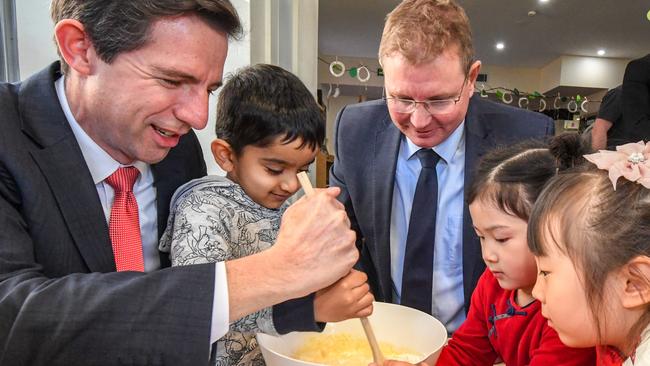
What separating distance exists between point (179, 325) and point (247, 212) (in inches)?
15.9

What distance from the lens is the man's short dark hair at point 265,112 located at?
102 centimetres

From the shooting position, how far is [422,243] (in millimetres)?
1327

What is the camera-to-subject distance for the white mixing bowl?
89cm

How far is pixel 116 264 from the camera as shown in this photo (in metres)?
0.94

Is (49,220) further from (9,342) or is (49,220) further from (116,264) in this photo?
(9,342)

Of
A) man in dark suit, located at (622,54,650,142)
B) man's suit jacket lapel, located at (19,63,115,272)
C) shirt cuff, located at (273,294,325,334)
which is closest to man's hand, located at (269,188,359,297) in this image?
shirt cuff, located at (273,294,325,334)

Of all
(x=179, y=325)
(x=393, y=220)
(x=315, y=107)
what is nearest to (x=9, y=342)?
(x=179, y=325)

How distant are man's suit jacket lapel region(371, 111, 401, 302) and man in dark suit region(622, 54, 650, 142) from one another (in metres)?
1.46

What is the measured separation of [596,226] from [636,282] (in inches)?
3.9

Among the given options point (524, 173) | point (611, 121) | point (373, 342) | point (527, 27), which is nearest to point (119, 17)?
point (373, 342)

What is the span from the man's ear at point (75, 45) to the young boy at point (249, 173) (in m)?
0.29

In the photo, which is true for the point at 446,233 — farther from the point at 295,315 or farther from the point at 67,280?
the point at 67,280

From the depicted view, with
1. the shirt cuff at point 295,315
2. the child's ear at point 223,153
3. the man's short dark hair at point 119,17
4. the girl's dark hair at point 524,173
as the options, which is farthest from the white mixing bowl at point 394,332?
the man's short dark hair at point 119,17

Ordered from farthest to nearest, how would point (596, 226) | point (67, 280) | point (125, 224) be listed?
point (125, 224) < point (596, 226) < point (67, 280)
